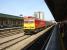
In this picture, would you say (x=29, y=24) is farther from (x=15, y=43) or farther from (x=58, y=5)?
(x=58, y=5)

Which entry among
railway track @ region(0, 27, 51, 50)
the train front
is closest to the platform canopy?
railway track @ region(0, 27, 51, 50)

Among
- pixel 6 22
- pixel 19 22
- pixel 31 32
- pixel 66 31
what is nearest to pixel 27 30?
pixel 31 32

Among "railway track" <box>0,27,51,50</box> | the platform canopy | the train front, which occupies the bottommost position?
"railway track" <box>0,27,51,50</box>

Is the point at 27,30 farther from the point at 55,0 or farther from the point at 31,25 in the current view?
the point at 55,0

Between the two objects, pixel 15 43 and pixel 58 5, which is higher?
pixel 58 5

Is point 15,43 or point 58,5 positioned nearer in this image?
point 58,5

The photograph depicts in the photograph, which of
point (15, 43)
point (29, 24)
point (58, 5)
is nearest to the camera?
point (58, 5)

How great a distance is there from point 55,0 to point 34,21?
21.9 metres

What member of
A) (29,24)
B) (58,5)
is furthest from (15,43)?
(29,24)

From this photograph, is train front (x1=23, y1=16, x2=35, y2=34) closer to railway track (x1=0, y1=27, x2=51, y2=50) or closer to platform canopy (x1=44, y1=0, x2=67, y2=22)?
railway track (x1=0, y1=27, x2=51, y2=50)

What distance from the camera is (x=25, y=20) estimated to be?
1391 inches

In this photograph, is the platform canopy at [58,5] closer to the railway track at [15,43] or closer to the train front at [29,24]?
the railway track at [15,43]

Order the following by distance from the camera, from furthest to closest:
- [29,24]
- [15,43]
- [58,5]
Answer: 1. [29,24]
2. [15,43]
3. [58,5]

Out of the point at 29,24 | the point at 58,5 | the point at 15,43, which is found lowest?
the point at 15,43
